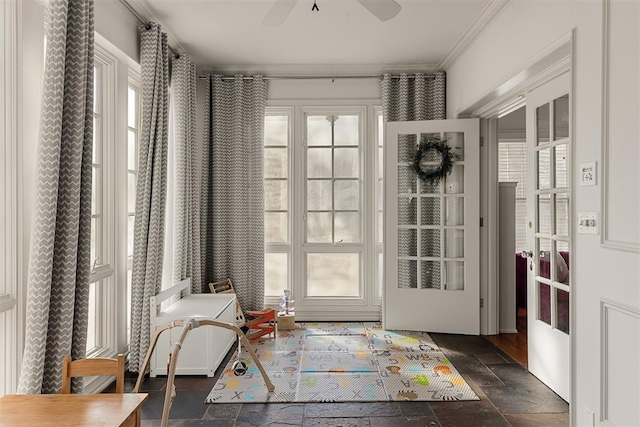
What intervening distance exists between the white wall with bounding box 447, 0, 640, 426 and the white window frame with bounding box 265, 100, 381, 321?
212 cm

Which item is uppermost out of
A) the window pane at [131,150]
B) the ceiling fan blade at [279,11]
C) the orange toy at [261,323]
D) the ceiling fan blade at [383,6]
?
the ceiling fan blade at [279,11]

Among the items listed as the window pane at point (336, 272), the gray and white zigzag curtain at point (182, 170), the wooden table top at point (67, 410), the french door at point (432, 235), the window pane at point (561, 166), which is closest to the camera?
the wooden table top at point (67, 410)

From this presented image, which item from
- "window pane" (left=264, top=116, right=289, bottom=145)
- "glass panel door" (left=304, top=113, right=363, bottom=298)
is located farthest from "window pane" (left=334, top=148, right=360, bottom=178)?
"window pane" (left=264, top=116, right=289, bottom=145)

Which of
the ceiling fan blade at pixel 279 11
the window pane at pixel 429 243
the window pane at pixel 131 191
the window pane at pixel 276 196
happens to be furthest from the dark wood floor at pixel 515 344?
the window pane at pixel 131 191

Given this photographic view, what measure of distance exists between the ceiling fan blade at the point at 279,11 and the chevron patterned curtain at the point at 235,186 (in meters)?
2.19

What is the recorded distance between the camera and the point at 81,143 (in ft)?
7.15

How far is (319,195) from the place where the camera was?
15.1ft

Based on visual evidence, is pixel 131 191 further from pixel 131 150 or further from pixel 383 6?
pixel 383 6

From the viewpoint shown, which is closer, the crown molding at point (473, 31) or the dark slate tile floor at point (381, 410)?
the dark slate tile floor at point (381, 410)

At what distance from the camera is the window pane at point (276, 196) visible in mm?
4613

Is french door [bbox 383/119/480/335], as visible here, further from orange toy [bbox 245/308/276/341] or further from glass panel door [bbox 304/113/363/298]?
orange toy [bbox 245/308/276/341]

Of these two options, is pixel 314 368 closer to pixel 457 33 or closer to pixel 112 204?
pixel 112 204

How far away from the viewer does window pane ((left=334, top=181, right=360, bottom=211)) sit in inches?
181

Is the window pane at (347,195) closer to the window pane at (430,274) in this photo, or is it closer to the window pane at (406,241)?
the window pane at (406,241)
